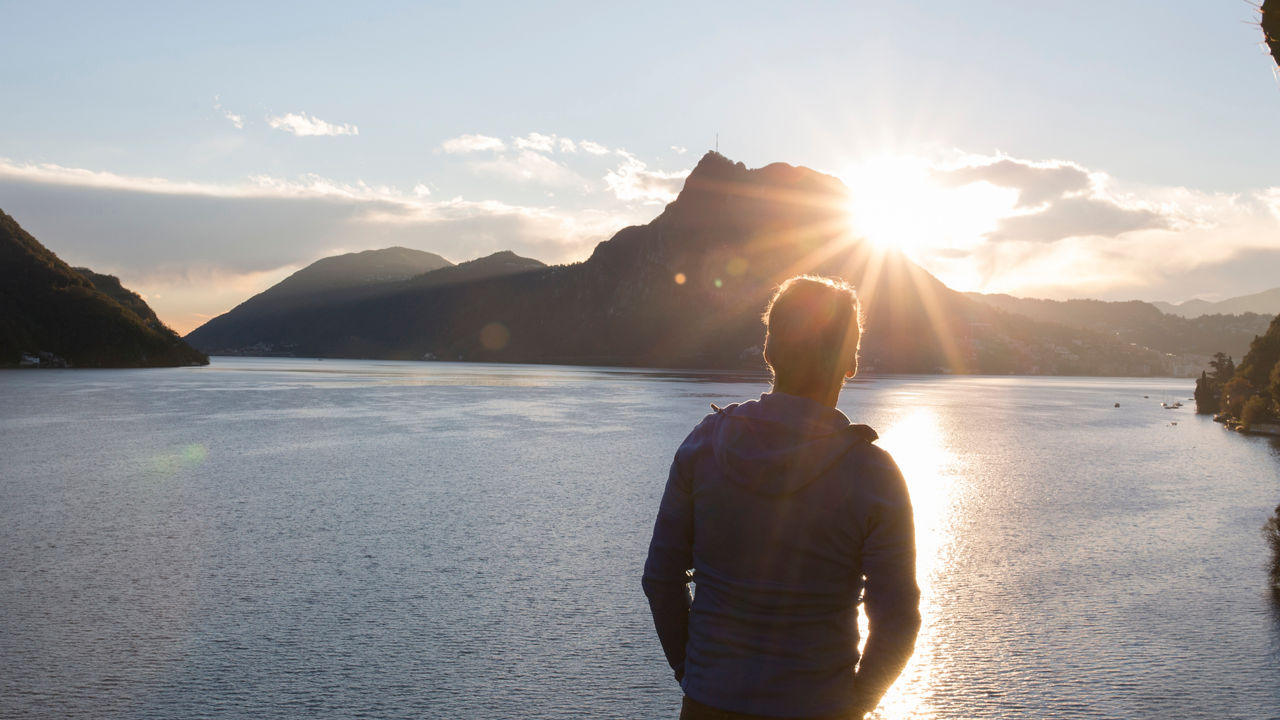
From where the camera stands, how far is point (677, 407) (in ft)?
199

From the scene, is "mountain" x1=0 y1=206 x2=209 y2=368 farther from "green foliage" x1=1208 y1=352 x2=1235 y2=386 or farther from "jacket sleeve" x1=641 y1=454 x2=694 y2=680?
"jacket sleeve" x1=641 y1=454 x2=694 y2=680

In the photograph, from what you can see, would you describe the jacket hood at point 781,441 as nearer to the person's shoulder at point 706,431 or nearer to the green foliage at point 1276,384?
the person's shoulder at point 706,431

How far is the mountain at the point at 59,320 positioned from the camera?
14062 centimetres

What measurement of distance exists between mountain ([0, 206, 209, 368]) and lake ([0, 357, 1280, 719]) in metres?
136

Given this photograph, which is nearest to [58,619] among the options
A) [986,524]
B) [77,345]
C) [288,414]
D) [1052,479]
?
[986,524]

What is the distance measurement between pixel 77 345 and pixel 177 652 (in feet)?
540

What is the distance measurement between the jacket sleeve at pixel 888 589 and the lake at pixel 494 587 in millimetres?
5189

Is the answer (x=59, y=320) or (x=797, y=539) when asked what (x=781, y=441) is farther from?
(x=59, y=320)

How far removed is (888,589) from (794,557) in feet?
1.07

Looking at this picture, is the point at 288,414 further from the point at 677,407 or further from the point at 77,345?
the point at 77,345

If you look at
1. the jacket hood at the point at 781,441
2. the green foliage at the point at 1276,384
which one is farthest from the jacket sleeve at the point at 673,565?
the green foliage at the point at 1276,384

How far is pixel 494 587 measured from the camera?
11.9m

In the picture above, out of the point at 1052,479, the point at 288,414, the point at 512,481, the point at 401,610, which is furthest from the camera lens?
the point at 288,414

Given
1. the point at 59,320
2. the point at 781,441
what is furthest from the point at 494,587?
the point at 59,320
